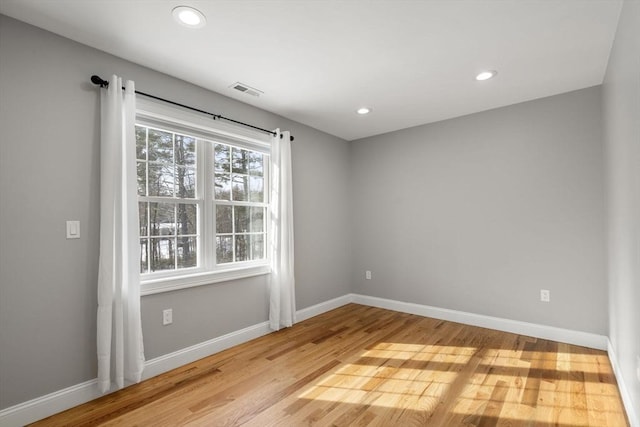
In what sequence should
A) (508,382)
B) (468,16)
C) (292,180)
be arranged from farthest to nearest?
(292,180)
(508,382)
(468,16)

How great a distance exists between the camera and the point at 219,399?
2215mm

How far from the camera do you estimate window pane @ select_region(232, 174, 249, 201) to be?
11.0 feet

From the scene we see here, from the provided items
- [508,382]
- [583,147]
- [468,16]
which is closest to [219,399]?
[508,382]

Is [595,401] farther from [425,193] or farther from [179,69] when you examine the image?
[179,69]

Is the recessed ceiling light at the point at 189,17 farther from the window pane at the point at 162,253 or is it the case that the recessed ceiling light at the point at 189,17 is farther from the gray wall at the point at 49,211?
the window pane at the point at 162,253

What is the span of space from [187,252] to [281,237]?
41.0 inches

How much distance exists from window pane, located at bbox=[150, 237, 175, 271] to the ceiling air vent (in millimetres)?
1555

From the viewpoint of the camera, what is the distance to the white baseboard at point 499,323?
9.93 feet

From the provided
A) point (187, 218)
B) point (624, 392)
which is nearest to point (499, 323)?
point (624, 392)

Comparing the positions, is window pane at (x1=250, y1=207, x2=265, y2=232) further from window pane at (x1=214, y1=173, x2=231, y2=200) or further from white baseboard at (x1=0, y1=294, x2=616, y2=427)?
white baseboard at (x1=0, y1=294, x2=616, y2=427)

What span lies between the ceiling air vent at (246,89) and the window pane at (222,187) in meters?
0.86

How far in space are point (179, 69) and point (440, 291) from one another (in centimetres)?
378

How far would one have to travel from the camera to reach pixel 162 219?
2746 mm

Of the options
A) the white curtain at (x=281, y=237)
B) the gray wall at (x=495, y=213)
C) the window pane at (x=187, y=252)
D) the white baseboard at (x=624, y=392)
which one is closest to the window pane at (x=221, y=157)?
the white curtain at (x=281, y=237)
